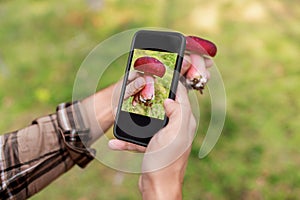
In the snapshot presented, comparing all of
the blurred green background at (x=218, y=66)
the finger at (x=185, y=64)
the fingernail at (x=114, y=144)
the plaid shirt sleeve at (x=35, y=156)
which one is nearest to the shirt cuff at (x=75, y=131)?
the plaid shirt sleeve at (x=35, y=156)

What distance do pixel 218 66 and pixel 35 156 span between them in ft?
5.33

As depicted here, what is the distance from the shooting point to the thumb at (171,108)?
0.79 meters

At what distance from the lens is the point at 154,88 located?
0.88m

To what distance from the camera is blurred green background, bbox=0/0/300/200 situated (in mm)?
1936

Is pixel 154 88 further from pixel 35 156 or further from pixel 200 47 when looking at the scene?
pixel 35 156

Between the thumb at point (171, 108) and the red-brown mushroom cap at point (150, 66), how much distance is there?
0.10 m

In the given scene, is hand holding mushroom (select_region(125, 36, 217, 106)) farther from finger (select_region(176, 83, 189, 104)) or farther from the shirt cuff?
the shirt cuff

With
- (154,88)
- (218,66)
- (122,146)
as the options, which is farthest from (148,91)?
(218,66)

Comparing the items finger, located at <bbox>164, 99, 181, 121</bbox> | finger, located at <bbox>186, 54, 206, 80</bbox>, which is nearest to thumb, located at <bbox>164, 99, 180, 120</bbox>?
finger, located at <bbox>164, 99, 181, 121</bbox>

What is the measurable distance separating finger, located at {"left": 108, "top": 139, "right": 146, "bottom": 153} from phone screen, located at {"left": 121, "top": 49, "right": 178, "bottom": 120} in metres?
0.07

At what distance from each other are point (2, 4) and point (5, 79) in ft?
3.76

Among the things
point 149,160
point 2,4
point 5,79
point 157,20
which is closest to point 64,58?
point 5,79

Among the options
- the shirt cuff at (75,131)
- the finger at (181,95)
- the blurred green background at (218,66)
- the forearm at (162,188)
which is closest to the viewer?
the forearm at (162,188)

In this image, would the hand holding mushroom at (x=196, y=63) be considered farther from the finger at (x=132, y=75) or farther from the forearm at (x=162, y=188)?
the forearm at (x=162, y=188)
